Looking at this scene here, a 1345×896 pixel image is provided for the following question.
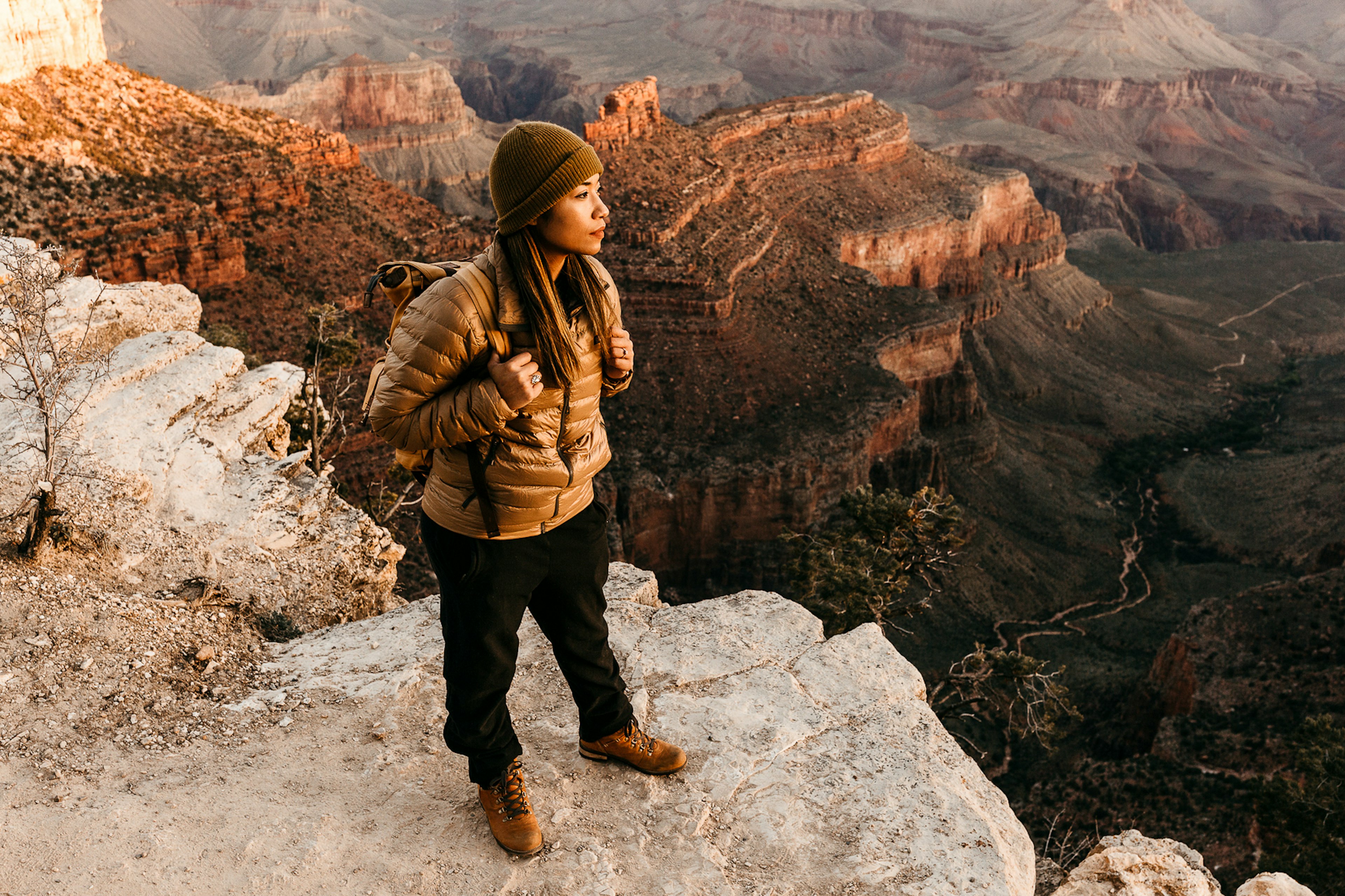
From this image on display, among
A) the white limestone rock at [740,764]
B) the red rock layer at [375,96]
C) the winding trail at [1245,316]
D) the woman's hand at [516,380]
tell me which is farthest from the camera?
the red rock layer at [375,96]

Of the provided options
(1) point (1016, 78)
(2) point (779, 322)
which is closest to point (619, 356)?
(2) point (779, 322)

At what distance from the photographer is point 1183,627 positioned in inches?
1014

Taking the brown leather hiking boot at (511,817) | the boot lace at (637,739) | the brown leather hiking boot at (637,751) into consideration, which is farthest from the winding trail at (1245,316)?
the brown leather hiking boot at (511,817)

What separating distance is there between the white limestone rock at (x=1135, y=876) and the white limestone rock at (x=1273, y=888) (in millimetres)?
207

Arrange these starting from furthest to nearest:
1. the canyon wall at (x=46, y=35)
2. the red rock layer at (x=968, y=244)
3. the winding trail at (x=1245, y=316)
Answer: the winding trail at (x=1245, y=316), the red rock layer at (x=968, y=244), the canyon wall at (x=46, y=35)

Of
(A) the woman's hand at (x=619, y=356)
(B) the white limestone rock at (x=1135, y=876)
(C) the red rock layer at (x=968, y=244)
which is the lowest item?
(C) the red rock layer at (x=968, y=244)

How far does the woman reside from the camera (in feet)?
17.1

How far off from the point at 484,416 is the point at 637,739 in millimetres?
2675

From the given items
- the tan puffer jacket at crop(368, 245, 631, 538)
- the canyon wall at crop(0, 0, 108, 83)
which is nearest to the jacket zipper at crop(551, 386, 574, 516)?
the tan puffer jacket at crop(368, 245, 631, 538)

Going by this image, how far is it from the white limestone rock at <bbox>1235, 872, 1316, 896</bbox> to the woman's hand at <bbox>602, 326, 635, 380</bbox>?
5.90m

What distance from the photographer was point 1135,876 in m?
7.09

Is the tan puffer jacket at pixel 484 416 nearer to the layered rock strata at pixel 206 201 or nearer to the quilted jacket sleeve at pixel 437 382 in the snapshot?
the quilted jacket sleeve at pixel 437 382

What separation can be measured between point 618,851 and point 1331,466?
1835 inches

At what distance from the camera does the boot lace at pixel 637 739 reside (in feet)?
21.8
